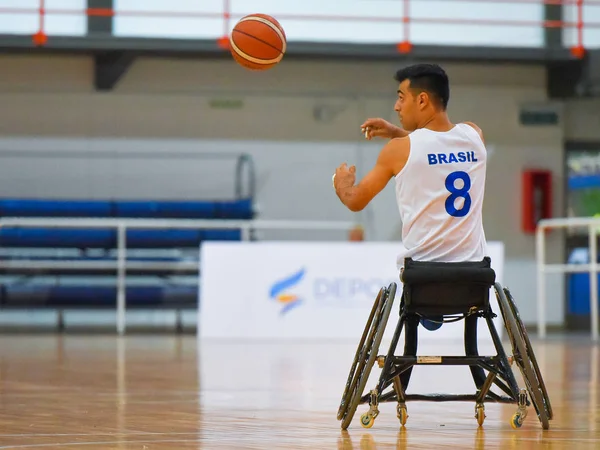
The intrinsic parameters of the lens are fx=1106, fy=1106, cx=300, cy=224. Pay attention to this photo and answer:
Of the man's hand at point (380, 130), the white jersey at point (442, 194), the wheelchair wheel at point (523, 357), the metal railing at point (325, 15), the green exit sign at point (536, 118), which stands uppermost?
the metal railing at point (325, 15)

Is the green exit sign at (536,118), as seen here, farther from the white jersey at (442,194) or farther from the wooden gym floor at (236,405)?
the white jersey at (442,194)

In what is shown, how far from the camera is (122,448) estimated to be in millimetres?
3428

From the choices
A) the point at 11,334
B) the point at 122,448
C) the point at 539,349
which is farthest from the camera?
the point at 11,334

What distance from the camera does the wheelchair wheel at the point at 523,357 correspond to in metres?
3.83

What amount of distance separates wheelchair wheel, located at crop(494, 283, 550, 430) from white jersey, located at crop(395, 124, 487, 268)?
277 mm

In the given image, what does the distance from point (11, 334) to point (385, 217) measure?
5.26 m

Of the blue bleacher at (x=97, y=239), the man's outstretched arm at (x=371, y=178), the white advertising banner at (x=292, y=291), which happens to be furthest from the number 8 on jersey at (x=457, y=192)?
the blue bleacher at (x=97, y=239)

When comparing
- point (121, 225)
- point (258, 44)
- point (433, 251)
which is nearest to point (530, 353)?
point (433, 251)

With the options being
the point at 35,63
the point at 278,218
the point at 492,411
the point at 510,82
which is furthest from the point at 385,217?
the point at 492,411

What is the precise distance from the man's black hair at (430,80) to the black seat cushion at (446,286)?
65 cm

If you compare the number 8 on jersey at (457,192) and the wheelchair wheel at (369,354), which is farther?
the number 8 on jersey at (457,192)

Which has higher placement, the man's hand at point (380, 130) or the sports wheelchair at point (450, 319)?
the man's hand at point (380, 130)

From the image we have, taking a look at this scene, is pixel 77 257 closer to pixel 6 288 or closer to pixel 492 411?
pixel 6 288

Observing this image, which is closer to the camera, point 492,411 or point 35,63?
point 492,411
